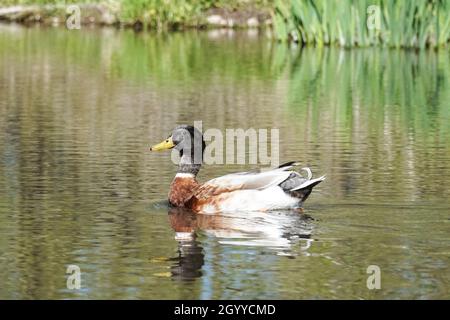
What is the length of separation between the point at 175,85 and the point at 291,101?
3.10m

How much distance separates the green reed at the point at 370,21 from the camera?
30.4 meters

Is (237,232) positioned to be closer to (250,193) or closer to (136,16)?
(250,193)

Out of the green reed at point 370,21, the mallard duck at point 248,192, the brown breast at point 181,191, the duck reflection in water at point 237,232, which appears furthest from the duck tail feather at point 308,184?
the green reed at point 370,21

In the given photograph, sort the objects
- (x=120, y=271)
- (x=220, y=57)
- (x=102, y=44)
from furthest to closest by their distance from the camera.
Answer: (x=102, y=44) → (x=220, y=57) → (x=120, y=271)

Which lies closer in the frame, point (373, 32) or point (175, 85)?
point (175, 85)

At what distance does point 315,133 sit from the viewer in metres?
18.2

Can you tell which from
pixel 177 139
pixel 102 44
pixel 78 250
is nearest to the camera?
pixel 78 250

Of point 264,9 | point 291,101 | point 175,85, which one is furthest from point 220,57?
point 264,9

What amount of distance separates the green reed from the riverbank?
7867 mm

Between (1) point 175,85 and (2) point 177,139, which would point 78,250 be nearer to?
(2) point 177,139

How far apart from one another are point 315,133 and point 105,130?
2605 millimetres

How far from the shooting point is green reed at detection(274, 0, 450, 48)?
30.4m

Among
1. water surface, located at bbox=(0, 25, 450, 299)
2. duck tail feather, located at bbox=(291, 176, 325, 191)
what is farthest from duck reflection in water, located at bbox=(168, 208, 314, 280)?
duck tail feather, located at bbox=(291, 176, 325, 191)

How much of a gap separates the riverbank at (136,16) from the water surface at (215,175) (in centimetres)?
1188
